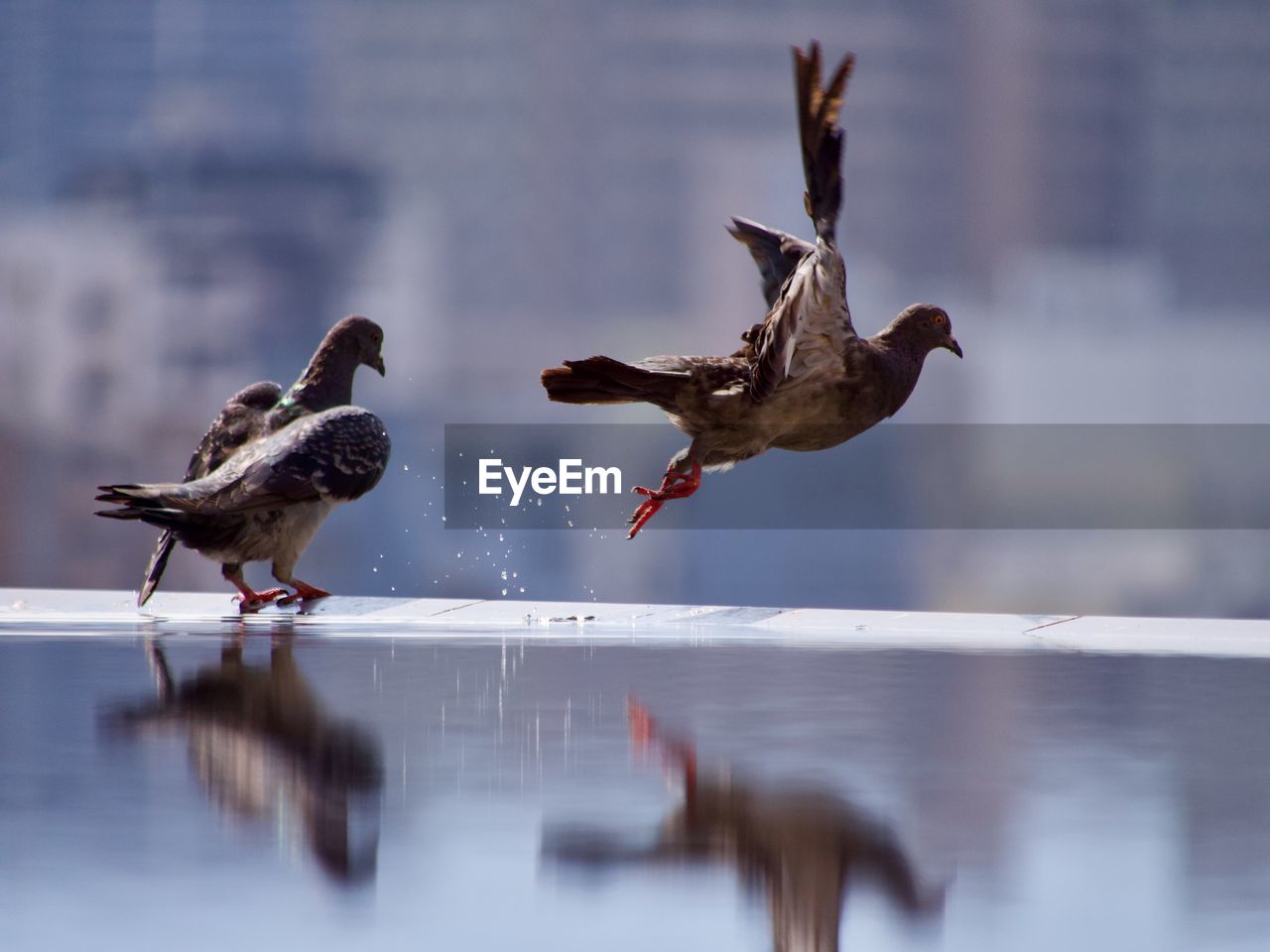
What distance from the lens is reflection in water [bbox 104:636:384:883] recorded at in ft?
7.29

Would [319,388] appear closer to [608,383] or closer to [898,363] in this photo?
[608,383]

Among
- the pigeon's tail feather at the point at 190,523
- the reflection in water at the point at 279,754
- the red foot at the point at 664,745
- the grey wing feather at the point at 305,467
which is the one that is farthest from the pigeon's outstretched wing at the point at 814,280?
the pigeon's tail feather at the point at 190,523

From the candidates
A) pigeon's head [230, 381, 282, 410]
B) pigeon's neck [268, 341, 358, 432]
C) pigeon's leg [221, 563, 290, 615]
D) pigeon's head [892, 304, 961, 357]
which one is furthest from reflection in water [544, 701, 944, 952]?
pigeon's head [230, 381, 282, 410]

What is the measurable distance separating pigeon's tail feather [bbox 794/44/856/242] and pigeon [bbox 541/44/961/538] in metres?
0.31

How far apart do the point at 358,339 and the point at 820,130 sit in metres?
2.88

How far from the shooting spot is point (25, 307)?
7992 mm

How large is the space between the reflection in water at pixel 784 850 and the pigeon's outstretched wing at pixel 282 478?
3.36m

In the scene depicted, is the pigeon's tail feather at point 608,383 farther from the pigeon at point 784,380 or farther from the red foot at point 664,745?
the red foot at point 664,745

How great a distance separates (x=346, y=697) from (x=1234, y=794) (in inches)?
79.4

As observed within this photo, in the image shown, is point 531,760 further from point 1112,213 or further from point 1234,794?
point 1112,213

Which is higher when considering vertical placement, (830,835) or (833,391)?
(833,391)

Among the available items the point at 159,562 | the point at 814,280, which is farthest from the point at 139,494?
the point at 814,280

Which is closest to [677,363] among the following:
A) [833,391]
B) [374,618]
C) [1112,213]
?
[833,391]

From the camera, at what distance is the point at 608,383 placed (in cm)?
493
